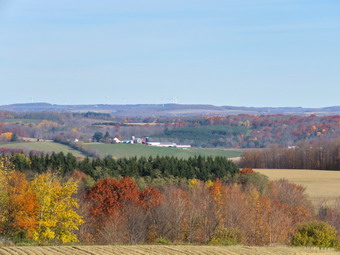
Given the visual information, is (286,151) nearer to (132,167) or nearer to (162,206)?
(132,167)

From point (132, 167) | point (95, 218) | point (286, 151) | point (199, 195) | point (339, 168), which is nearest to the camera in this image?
point (95, 218)

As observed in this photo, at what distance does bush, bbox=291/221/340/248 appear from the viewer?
5347cm

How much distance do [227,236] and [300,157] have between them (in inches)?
4122

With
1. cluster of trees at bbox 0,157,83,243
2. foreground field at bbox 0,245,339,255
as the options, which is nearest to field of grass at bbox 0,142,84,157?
cluster of trees at bbox 0,157,83,243

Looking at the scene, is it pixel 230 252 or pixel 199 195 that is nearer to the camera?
pixel 230 252

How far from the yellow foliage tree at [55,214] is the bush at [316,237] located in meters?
16.6

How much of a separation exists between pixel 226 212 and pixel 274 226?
185 inches

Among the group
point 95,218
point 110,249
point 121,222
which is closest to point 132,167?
point 95,218

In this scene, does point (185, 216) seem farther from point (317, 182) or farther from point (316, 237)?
point (317, 182)

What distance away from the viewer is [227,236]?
5506 centimetres

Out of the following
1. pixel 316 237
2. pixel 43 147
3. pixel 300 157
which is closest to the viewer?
pixel 316 237

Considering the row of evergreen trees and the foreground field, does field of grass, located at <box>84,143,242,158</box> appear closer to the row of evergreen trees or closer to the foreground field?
the row of evergreen trees

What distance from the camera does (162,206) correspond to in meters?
67.3

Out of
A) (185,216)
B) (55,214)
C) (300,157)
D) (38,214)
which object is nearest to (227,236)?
(185,216)
